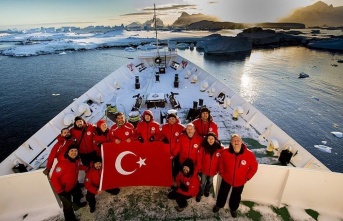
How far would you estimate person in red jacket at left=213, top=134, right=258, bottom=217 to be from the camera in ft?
11.3

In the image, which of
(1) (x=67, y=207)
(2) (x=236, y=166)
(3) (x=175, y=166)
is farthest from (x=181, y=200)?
(1) (x=67, y=207)

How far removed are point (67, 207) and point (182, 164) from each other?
2.16m

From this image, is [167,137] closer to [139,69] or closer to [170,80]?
[170,80]

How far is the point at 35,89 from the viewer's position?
2764 centimetres

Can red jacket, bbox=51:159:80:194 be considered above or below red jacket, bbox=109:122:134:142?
below

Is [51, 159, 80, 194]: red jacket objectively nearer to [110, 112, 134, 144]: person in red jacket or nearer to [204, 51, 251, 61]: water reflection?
[110, 112, 134, 144]: person in red jacket

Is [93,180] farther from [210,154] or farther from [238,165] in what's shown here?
[238,165]

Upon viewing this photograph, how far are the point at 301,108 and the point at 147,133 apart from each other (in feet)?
76.5

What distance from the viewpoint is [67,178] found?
3.67 metres

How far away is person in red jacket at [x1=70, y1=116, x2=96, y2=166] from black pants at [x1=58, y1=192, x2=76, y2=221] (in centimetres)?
101

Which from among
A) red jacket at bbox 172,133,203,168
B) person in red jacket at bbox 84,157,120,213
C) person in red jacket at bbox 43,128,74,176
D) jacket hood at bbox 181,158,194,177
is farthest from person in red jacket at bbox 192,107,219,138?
person in red jacket at bbox 43,128,74,176

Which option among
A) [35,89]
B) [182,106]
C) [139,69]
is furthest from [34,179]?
→ [35,89]

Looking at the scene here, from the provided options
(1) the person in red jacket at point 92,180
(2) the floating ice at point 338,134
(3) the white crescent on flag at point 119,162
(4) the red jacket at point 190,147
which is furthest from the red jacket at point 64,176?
(2) the floating ice at point 338,134

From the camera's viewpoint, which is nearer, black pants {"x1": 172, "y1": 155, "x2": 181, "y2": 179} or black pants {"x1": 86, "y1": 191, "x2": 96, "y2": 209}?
black pants {"x1": 86, "y1": 191, "x2": 96, "y2": 209}
